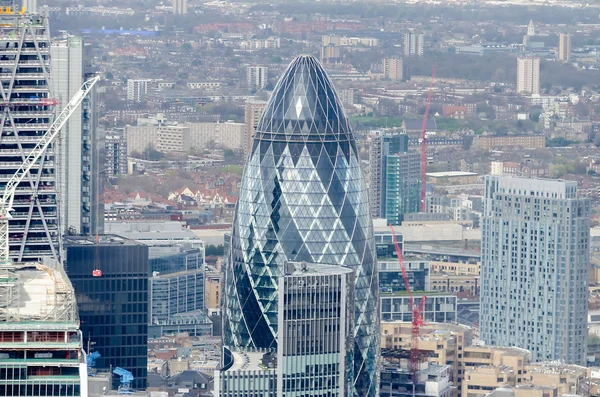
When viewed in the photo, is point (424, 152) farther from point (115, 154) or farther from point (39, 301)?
point (39, 301)

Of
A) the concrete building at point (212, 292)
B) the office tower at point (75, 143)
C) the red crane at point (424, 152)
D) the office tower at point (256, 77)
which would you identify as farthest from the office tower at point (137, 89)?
the office tower at point (75, 143)

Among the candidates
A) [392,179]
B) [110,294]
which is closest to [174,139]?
[392,179]

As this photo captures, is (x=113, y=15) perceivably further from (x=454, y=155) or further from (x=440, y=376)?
(x=440, y=376)

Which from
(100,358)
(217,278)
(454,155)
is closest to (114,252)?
(100,358)

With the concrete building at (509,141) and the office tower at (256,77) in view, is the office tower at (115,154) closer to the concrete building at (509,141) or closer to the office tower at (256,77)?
the concrete building at (509,141)

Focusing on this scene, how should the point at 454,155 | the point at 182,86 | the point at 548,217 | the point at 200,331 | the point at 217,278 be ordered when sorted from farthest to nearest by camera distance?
1. the point at 182,86
2. the point at 454,155
3. the point at 217,278
4. the point at 200,331
5. the point at 548,217

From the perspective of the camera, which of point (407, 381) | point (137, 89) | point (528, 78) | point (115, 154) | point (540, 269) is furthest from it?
point (528, 78)
